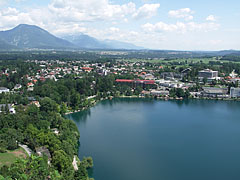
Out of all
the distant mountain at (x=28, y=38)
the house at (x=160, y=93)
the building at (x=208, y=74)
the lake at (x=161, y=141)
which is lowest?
the lake at (x=161, y=141)

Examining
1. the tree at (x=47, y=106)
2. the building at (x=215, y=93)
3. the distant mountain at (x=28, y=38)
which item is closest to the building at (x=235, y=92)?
the building at (x=215, y=93)

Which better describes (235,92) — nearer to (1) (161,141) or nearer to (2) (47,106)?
(1) (161,141)

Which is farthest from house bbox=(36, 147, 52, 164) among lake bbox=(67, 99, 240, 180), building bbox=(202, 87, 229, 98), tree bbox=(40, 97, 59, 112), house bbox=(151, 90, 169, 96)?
building bbox=(202, 87, 229, 98)

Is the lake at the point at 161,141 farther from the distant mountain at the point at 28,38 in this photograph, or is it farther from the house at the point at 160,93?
the distant mountain at the point at 28,38

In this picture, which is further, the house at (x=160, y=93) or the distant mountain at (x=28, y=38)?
the distant mountain at (x=28, y=38)

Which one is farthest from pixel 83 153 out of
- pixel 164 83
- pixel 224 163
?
pixel 164 83

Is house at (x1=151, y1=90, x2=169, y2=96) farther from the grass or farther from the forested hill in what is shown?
the grass
